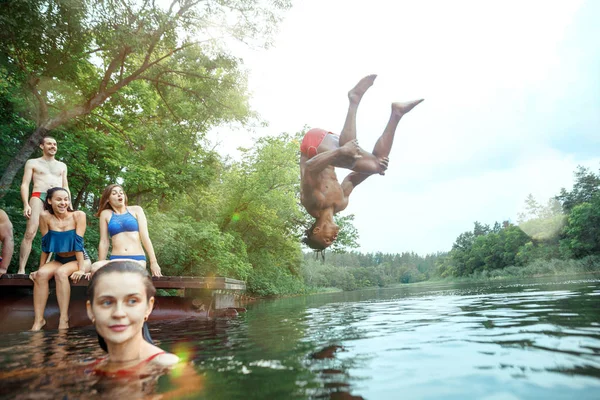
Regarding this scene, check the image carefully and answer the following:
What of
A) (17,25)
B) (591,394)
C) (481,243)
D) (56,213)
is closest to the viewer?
(591,394)

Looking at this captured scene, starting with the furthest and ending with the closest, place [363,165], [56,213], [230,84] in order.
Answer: [230,84]
[56,213]
[363,165]

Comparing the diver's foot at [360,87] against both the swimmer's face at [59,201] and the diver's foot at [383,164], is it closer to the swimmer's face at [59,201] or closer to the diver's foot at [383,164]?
the diver's foot at [383,164]

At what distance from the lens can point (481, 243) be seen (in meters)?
86.2

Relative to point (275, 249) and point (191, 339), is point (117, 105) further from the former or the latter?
point (275, 249)

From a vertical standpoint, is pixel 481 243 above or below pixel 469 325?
above

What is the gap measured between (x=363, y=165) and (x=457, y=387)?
11.2ft

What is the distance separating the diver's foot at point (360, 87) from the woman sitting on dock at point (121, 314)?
3.42 metres

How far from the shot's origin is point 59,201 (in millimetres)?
5422

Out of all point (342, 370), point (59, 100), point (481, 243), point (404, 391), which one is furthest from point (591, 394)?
point (481, 243)

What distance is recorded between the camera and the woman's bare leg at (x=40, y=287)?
5.41 metres

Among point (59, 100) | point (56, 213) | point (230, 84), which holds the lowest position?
point (56, 213)

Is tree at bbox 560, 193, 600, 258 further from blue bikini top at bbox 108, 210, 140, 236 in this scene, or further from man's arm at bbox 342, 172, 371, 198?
blue bikini top at bbox 108, 210, 140, 236

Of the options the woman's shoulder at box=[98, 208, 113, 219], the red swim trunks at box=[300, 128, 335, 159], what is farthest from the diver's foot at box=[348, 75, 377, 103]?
the woman's shoulder at box=[98, 208, 113, 219]

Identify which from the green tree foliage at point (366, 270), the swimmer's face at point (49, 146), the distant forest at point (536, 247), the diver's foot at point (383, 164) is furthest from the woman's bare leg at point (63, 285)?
the green tree foliage at point (366, 270)
